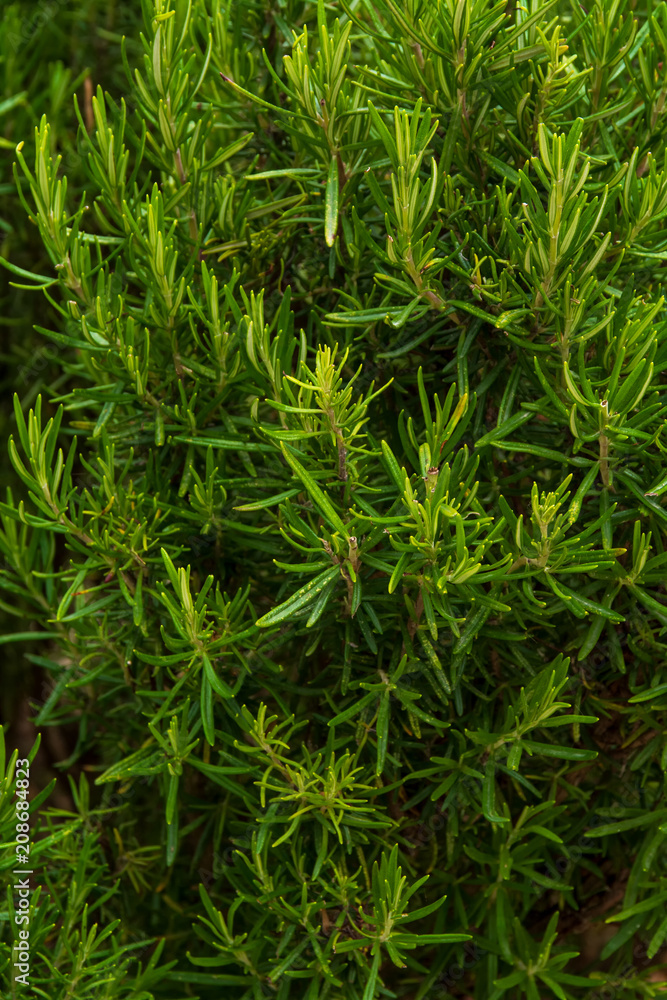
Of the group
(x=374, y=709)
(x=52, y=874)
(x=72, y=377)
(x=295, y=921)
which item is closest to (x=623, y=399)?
(x=374, y=709)
